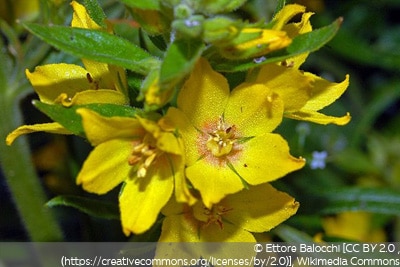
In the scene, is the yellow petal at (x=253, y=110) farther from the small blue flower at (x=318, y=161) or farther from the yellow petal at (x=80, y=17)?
the small blue flower at (x=318, y=161)

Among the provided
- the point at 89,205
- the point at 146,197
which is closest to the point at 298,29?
the point at 146,197

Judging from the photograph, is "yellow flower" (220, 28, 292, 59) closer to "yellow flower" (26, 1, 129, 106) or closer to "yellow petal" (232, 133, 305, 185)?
"yellow petal" (232, 133, 305, 185)

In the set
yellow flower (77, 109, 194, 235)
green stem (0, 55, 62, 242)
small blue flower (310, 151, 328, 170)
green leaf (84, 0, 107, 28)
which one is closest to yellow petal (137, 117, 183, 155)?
yellow flower (77, 109, 194, 235)

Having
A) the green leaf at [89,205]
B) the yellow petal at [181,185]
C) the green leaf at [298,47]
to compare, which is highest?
the green leaf at [298,47]

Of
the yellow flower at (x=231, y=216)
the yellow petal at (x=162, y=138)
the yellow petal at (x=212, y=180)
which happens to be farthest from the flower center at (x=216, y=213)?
the yellow petal at (x=162, y=138)

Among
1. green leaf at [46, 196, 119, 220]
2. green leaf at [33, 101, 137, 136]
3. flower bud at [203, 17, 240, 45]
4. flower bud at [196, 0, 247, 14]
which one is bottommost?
green leaf at [46, 196, 119, 220]

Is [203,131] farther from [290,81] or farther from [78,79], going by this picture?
[78,79]
